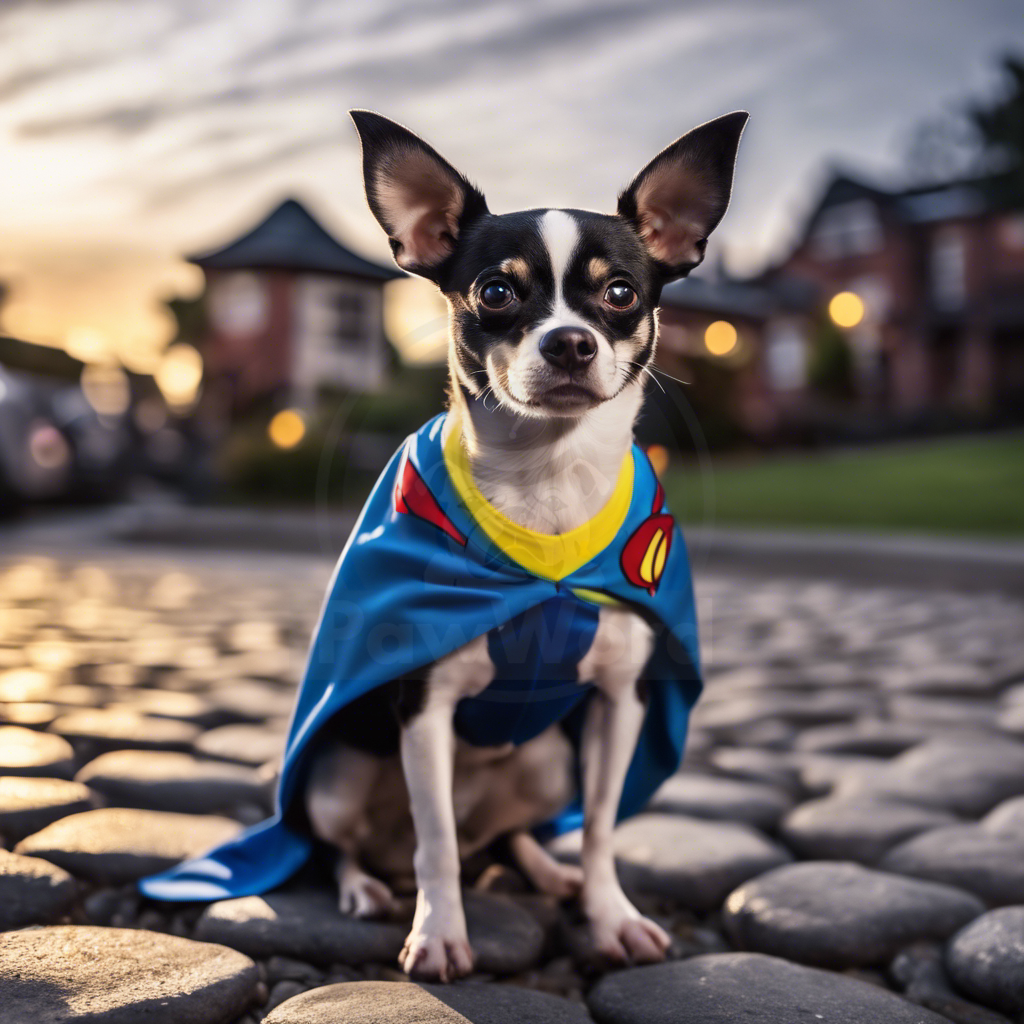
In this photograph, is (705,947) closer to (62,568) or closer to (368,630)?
(368,630)

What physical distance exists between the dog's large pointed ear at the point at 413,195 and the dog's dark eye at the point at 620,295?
0.34 meters

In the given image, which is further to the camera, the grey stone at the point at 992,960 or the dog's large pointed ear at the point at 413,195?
the dog's large pointed ear at the point at 413,195

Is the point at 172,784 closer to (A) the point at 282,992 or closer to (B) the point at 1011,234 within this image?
(A) the point at 282,992

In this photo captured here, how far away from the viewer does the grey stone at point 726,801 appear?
2590mm

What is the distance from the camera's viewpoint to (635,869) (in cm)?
226

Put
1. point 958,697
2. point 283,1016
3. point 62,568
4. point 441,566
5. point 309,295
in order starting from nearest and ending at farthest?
point 283,1016
point 441,566
point 958,697
point 62,568
point 309,295

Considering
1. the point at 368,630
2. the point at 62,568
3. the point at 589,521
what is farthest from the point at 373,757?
the point at 62,568

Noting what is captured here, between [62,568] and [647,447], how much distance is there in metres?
7.53

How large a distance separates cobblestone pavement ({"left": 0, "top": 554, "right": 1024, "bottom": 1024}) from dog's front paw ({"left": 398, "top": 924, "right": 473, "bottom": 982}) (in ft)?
0.20

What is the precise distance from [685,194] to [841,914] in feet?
5.00

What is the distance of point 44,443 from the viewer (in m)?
13.2

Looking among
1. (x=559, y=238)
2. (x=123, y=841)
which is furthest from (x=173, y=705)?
(x=559, y=238)

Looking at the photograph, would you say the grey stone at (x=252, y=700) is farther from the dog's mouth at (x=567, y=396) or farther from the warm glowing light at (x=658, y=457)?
the dog's mouth at (x=567, y=396)

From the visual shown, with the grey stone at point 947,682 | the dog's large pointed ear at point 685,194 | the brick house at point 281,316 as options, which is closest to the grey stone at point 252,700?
the dog's large pointed ear at point 685,194
